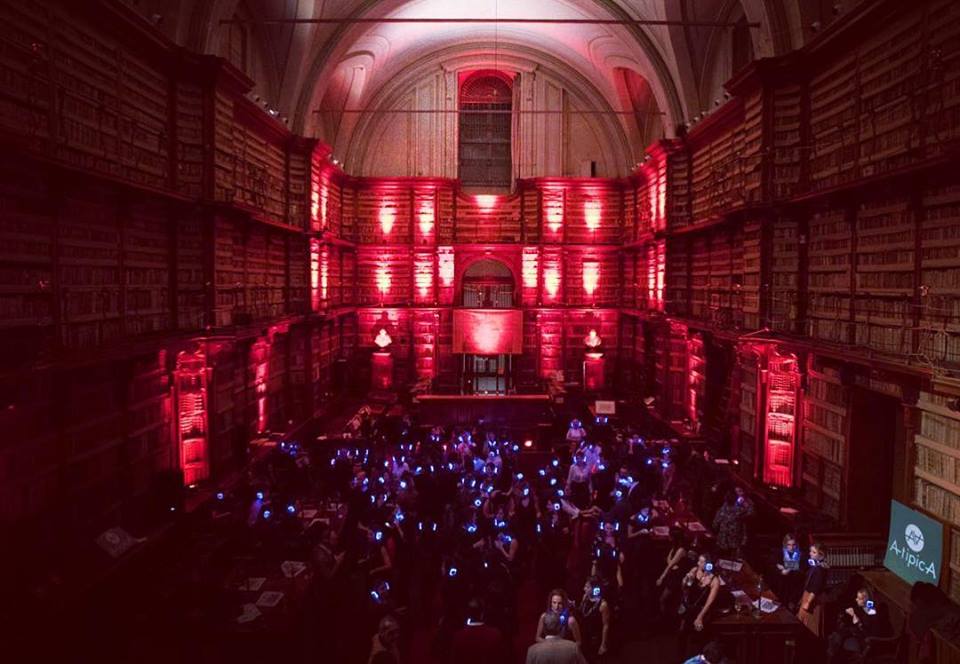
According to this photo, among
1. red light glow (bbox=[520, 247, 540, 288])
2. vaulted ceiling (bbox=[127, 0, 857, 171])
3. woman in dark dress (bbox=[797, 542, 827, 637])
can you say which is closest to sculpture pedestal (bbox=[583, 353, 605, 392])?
red light glow (bbox=[520, 247, 540, 288])

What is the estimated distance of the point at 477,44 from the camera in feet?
90.6

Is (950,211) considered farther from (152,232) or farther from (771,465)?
(152,232)

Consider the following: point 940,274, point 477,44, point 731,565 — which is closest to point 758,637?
point 731,565

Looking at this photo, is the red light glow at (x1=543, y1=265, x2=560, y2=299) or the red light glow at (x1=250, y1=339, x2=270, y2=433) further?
the red light glow at (x1=543, y1=265, x2=560, y2=299)

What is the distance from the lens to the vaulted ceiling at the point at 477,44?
13422 millimetres

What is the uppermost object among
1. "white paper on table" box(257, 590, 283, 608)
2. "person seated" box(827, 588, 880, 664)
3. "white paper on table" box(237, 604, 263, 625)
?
"white paper on table" box(257, 590, 283, 608)

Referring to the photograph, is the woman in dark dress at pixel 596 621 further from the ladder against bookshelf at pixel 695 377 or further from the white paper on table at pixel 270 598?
the ladder against bookshelf at pixel 695 377

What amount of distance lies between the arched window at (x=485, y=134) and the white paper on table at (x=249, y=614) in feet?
76.3

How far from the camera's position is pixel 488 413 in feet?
65.0

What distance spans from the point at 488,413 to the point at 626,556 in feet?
35.0

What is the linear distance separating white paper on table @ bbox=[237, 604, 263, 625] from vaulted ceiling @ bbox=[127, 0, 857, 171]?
1030 cm

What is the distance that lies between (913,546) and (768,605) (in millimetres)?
2209

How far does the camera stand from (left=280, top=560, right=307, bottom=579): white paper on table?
28.0ft

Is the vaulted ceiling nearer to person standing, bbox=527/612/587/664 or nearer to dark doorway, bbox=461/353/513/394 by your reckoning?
dark doorway, bbox=461/353/513/394
